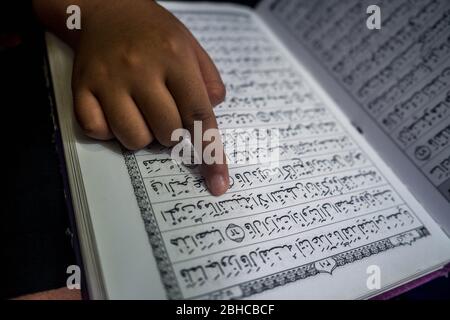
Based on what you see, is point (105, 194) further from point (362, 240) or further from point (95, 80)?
point (362, 240)

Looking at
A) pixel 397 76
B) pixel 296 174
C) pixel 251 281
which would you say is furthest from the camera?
pixel 397 76

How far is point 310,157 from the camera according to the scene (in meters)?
0.51

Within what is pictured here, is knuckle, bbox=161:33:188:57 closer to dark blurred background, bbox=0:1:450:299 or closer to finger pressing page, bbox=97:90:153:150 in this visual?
finger pressing page, bbox=97:90:153:150

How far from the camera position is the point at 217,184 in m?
0.40

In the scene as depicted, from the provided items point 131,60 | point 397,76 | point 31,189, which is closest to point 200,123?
point 131,60

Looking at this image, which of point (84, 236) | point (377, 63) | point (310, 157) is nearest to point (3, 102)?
point (84, 236)

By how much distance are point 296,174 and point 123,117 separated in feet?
0.84

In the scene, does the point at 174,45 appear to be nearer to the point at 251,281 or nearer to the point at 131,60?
the point at 131,60

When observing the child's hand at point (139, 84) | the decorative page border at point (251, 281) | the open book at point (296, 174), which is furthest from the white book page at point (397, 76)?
the child's hand at point (139, 84)

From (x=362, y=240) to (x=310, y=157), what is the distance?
15 centimetres

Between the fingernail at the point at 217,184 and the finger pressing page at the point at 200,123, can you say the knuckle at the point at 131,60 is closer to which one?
the finger pressing page at the point at 200,123

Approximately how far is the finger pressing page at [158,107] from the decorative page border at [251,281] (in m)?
0.06

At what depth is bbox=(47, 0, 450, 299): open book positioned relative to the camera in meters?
0.35

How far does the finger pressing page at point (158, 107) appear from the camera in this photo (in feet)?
1.26
